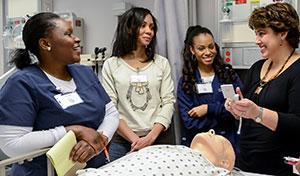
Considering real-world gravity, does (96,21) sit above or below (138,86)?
above

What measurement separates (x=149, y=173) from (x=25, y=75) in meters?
0.64

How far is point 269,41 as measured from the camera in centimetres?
156

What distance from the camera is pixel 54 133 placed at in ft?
4.26

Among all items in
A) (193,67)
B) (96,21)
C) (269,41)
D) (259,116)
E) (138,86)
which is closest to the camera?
(259,116)

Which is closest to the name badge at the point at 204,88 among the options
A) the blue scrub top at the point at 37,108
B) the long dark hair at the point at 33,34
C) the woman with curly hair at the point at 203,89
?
the woman with curly hair at the point at 203,89

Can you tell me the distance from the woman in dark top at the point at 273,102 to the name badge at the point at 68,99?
27.5 inches

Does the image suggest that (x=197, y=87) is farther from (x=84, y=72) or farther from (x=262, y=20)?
(x=84, y=72)

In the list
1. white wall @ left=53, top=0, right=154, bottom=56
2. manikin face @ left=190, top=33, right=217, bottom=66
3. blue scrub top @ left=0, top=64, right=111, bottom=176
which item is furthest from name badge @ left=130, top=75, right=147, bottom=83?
white wall @ left=53, top=0, right=154, bottom=56

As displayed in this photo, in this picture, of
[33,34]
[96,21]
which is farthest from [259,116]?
[96,21]

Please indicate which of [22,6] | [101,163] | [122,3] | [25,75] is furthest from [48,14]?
[22,6]

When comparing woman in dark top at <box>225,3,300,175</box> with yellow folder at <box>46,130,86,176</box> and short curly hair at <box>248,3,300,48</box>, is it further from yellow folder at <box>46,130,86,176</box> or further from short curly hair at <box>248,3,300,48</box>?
yellow folder at <box>46,130,86,176</box>

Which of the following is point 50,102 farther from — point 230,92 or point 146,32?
point 146,32

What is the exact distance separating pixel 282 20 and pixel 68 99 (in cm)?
104

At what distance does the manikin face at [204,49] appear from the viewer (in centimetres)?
216
